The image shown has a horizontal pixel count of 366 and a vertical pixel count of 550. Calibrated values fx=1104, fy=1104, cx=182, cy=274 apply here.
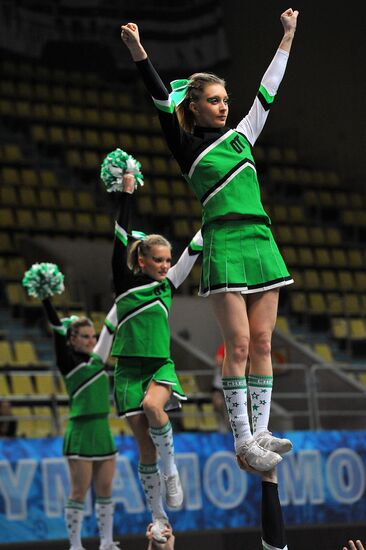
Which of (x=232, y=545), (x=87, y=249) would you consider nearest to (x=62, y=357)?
(x=232, y=545)

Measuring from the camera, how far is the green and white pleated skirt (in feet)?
15.3

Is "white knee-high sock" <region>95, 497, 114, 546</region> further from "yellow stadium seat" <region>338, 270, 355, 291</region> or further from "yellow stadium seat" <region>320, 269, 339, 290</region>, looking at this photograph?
"yellow stadium seat" <region>338, 270, 355, 291</region>

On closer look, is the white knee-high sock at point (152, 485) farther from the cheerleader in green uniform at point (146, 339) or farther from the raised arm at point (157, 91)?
the raised arm at point (157, 91)

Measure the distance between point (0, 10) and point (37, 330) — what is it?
25.7 ft

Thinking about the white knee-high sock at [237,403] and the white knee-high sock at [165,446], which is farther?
the white knee-high sock at [165,446]

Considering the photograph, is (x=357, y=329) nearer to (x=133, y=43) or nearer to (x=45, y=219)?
(x=45, y=219)

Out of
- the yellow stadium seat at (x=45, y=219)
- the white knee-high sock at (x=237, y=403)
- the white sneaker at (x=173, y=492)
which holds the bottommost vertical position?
the white sneaker at (x=173, y=492)

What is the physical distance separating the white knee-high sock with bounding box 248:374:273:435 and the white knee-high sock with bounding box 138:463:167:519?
1.93 m

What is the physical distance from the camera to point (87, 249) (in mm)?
15289

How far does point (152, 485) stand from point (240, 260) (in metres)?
2.24

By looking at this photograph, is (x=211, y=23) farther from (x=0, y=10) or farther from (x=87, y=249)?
(x=87, y=249)

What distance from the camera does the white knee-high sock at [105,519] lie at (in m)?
7.45

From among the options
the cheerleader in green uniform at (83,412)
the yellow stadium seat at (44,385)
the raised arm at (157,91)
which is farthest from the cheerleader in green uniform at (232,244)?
the yellow stadium seat at (44,385)

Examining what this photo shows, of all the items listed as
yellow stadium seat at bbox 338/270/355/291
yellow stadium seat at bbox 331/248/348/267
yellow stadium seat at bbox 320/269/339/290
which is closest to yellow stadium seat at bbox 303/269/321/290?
yellow stadium seat at bbox 320/269/339/290
